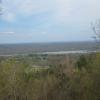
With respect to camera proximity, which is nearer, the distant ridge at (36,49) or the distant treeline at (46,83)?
the distant treeline at (46,83)

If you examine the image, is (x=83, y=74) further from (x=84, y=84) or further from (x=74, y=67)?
(x=74, y=67)

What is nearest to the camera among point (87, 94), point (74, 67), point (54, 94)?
point (87, 94)

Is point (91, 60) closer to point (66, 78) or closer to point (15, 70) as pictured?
point (66, 78)

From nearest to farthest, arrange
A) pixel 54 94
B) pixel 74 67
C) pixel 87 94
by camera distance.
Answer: pixel 87 94 → pixel 54 94 → pixel 74 67

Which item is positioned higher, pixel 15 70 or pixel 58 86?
pixel 15 70

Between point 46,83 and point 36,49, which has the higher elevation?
point 36,49

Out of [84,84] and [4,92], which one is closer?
[4,92]

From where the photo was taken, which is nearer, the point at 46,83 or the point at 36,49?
A: the point at 46,83

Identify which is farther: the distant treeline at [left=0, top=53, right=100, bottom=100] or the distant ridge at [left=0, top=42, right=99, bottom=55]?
the distant ridge at [left=0, top=42, right=99, bottom=55]

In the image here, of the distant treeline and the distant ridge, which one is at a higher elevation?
the distant ridge

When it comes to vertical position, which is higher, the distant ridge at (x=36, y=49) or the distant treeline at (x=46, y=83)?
the distant ridge at (x=36, y=49)

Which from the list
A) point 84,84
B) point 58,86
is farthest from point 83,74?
point 58,86
